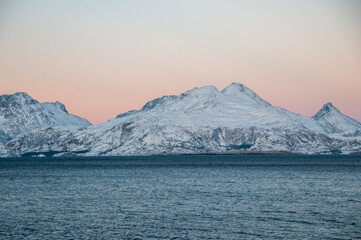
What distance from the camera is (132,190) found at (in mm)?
114375

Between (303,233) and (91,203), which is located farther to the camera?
(91,203)

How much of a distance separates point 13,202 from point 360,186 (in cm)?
8045

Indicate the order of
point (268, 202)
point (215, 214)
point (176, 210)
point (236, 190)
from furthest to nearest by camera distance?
1. point (236, 190)
2. point (268, 202)
3. point (176, 210)
4. point (215, 214)

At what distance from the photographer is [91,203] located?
9025cm

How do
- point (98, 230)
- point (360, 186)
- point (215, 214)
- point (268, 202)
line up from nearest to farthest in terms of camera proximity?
point (98, 230)
point (215, 214)
point (268, 202)
point (360, 186)

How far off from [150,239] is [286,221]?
21.2 metres

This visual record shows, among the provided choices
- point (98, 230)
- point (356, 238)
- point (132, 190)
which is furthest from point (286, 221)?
point (132, 190)

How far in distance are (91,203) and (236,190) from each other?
119 feet

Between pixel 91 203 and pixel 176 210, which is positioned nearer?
pixel 176 210

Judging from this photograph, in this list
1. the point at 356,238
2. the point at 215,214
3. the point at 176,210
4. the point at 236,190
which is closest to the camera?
the point at 356,238

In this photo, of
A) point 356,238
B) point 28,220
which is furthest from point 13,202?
point 356,238

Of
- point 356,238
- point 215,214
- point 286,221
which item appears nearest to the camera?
point 356,238

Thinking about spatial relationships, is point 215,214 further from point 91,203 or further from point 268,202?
point 91,203

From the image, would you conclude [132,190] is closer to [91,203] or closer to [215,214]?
[91,203]
